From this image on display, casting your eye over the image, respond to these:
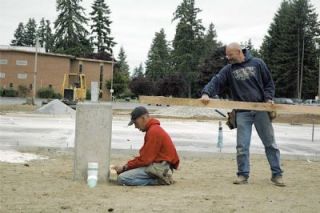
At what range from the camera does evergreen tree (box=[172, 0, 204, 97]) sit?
96000 mm

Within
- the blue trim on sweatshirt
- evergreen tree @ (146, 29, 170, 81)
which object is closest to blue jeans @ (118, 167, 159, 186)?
the blue trim on sweatshirt

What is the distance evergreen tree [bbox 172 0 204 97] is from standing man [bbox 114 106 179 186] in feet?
289

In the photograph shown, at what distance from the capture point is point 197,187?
7.22 meters

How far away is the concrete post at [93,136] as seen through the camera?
7484mm

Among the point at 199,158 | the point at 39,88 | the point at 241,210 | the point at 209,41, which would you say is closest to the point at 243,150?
the point at 241,210

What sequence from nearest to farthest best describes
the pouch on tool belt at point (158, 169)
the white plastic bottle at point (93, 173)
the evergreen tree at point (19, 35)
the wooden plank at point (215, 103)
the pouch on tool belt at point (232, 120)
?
the white plastic bottle at point (93, 173) → the pouch on tool belt at point (158, 169) → the wooden plank at point (215, 103) → the pouch on tool belt at point (232, 120) → the evergreen tree at point (19, 35)

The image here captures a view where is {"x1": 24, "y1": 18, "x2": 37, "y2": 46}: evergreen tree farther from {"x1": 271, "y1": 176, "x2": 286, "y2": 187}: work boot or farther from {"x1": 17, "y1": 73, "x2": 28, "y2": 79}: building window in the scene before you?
{"x1": 271, "y1": 176, "x2": 286, "y2": 187}: work boot

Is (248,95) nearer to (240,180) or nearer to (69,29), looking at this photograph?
(240,180)

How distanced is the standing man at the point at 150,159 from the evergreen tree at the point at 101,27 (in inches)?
3853

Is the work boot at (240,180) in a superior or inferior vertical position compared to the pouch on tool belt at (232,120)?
inferior

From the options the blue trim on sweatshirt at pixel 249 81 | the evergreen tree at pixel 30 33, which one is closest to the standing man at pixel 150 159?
the blue trim on sweatshirt at pixel 249 81

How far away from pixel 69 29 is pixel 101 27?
12300 millimetres

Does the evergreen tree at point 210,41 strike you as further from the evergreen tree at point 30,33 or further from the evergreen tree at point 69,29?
the evergreen tree at point 30,33

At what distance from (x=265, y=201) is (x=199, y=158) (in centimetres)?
526
